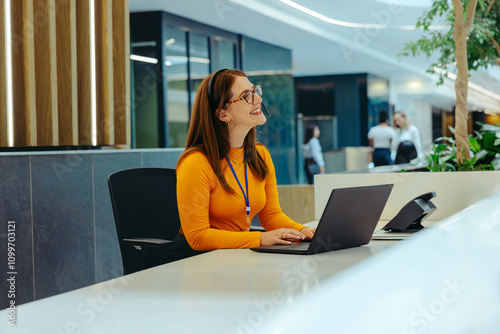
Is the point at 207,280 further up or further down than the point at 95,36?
further down

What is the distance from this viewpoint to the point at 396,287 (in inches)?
38.9

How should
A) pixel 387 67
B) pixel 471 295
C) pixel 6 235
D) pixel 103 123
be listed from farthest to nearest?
pixel 387 67, pixel 103 123, pixel 6 235, pixel 471 295

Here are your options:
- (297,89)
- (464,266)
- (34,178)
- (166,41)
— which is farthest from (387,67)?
(464,266)

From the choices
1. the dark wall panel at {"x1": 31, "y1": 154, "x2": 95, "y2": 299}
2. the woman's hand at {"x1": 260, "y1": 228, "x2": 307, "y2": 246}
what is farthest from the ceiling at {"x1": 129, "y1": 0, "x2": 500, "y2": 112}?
the woman's hand at {"x1": 260, "y1": 228, "x2": 307, "y2": 246}

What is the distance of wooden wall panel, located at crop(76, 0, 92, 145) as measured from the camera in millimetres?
4129

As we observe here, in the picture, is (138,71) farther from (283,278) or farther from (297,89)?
(297,89)

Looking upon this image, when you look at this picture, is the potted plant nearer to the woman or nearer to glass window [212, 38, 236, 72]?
the woman

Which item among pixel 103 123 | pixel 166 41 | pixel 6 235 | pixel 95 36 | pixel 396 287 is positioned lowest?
pixel 6 235

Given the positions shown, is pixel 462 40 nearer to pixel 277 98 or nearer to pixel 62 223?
pixel 62 223

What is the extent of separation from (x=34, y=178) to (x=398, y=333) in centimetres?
298

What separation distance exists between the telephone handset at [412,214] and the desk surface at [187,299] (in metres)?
Result: 0.60

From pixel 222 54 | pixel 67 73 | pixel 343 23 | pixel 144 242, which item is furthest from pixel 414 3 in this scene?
pixel 144 242

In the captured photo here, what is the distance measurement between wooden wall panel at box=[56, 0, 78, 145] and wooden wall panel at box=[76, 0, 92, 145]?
0.12 metres

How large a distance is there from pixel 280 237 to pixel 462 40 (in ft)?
6.33
